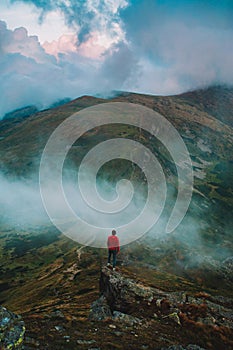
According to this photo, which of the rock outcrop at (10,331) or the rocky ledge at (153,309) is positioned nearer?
the rock outcrop at (10,331)

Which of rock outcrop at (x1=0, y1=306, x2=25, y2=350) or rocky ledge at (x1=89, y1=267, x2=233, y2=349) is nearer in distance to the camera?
rock outcrop at (x1=0, y1=306, x2=25, y2=350)

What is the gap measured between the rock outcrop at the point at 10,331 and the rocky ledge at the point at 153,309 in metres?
17.7

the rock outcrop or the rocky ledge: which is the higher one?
the rock outcrop

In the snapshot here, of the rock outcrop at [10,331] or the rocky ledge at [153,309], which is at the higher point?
the rock outcrop at [10,331]

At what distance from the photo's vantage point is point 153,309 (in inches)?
1649

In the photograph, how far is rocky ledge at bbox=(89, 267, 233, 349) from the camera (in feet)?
126

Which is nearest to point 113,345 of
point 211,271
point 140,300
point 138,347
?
point 138,347

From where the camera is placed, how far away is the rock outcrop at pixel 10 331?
20820 mm

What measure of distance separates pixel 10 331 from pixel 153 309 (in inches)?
988

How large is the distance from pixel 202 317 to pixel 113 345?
1855 cm

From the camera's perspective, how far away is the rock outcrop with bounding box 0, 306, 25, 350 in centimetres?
2082

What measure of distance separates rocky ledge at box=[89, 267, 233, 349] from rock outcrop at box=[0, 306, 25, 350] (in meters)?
17.7

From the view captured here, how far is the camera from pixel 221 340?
37312mm

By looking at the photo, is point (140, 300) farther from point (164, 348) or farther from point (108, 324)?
point (164, 348)
